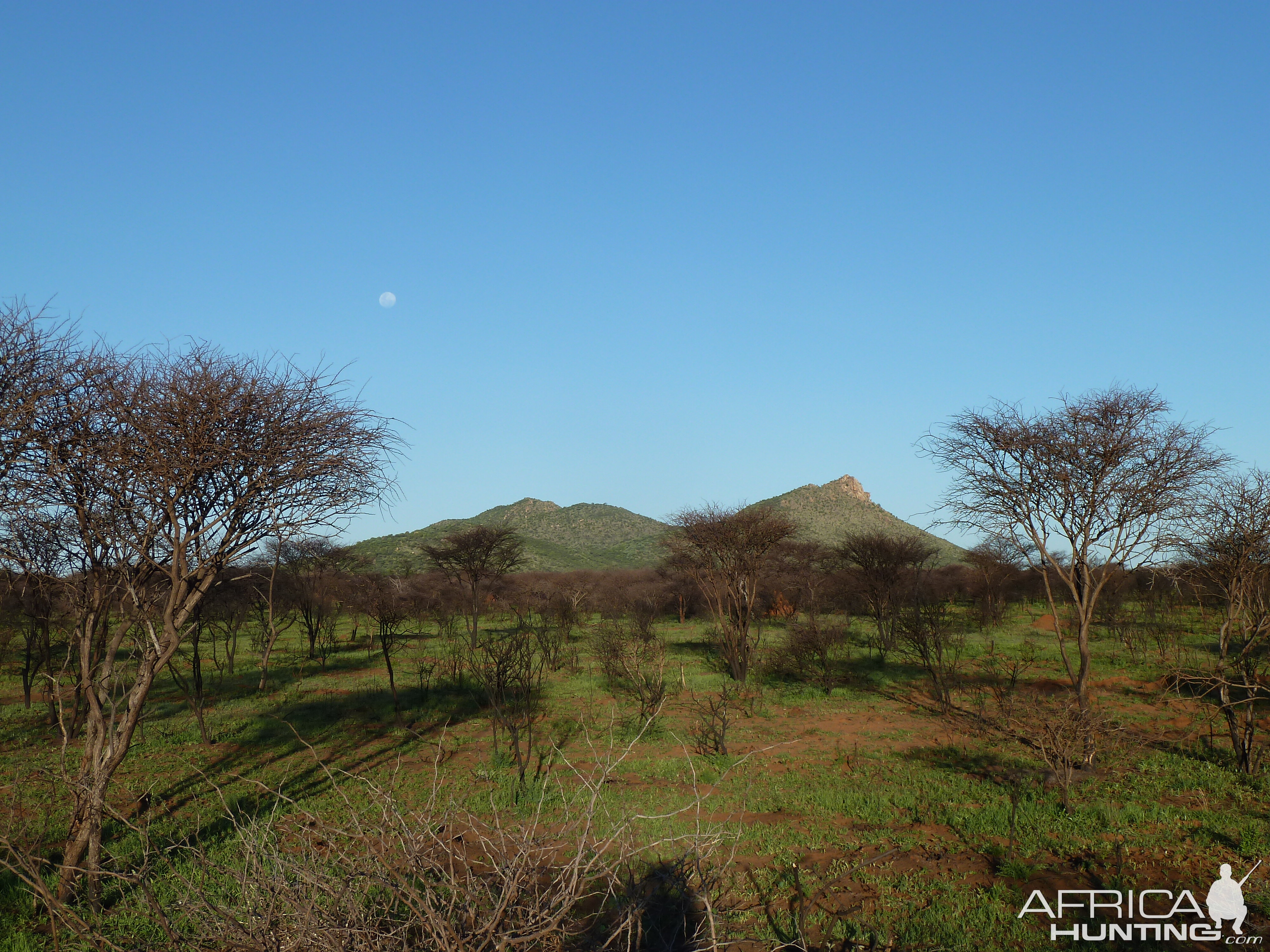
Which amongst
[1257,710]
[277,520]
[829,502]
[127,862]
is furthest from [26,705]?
[829,502]

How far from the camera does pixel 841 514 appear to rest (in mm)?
95000

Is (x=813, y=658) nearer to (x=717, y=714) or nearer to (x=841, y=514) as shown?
(x=717, y=714)

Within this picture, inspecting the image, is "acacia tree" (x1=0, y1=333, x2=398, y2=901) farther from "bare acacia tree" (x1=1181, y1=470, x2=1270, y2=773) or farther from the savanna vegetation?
"bare acacia tree" (x1=1181, y1=470, x2=1270, y2=773)

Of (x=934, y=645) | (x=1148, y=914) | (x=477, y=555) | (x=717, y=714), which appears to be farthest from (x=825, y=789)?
(x=477, y=555)

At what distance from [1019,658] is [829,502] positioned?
7554cm

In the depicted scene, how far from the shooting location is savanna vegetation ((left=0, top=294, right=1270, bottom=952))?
3979mm

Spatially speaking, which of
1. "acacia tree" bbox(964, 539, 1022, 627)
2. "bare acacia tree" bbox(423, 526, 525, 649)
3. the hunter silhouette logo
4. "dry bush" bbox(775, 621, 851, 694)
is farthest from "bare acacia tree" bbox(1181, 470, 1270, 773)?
"bare acacia tree" bbox(423, 526, 525, 649)

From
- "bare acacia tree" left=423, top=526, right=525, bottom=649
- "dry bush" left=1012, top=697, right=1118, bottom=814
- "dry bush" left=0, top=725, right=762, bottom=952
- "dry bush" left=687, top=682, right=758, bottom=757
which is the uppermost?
"bare acacia tree" left=423, top=526, right=525, bottom=649

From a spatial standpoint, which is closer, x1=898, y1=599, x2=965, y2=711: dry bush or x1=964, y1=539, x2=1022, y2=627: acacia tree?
x1=898, y1=599, x2=965, y2=711: dry bush

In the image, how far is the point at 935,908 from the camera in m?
7.23

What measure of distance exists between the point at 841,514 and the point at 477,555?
69227 millimetres

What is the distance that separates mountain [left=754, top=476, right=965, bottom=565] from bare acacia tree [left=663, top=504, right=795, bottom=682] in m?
53.1

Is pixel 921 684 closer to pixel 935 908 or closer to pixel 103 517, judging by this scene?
pixel 935 908

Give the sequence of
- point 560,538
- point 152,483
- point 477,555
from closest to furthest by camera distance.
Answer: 1. point 152,483
2. point 477,555
3. point 560,538
